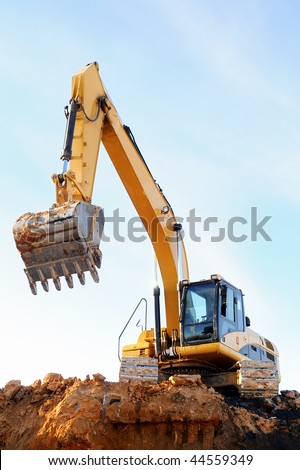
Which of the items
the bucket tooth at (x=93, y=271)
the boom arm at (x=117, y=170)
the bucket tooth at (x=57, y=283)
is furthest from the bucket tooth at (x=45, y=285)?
the boom arm at (x=117, y=170)

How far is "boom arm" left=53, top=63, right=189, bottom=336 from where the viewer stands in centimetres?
1097

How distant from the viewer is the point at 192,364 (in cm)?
1234

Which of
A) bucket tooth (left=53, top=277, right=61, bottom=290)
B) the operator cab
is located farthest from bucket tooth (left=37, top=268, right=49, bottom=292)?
the operator cab

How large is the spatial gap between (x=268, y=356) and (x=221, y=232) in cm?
308

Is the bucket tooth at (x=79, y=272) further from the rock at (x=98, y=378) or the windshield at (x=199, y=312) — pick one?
the windshield at (x=199, y=312)

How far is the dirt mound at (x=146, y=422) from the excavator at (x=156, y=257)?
5.30 ft

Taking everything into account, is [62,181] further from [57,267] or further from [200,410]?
[200,410]

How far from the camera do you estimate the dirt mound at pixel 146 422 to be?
350 inches

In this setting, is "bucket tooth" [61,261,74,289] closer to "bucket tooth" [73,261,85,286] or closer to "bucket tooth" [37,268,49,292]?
"bucket tooth" [73,261,85,286]

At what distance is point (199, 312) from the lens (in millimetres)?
12594

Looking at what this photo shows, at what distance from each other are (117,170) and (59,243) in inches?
137

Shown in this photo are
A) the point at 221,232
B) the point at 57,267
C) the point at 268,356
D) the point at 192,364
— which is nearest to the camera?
the point at 57,267

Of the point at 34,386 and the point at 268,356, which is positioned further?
the point at 268,356

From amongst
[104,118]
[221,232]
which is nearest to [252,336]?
[221,232]
